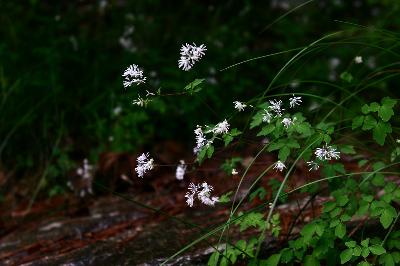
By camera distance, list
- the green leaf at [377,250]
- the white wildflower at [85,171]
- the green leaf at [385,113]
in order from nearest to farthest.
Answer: the green leaf at [377,250] → the green leaf at [385,113] → the white wildflower at [85,171]

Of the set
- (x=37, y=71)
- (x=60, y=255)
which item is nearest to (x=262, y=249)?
(x=60, y=255)

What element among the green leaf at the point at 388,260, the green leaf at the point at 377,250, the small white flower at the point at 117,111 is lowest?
the green leaf at the point at 388,260

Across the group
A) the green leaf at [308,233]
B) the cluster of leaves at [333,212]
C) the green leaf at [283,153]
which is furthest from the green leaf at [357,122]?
the green leaf at [308,233]

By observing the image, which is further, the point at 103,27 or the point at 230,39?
the point at 103,27

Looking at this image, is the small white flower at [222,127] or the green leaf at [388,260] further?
the small white flower at [222,127]

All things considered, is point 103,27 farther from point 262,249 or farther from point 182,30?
point 262,249

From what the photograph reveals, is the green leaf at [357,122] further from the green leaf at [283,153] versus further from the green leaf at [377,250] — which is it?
the green leaf at [377,250]

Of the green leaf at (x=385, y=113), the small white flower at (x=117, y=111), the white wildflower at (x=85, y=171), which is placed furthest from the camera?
Result: the small white flower at (x=117, y=111)

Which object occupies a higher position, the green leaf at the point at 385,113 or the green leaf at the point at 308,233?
the green leaf at the point at 385,113

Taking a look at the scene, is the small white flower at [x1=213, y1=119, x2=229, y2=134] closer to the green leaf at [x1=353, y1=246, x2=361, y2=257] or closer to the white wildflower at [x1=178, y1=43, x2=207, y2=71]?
the white wildflower at [x1=178, y1=43, x2=207, y2=71]
